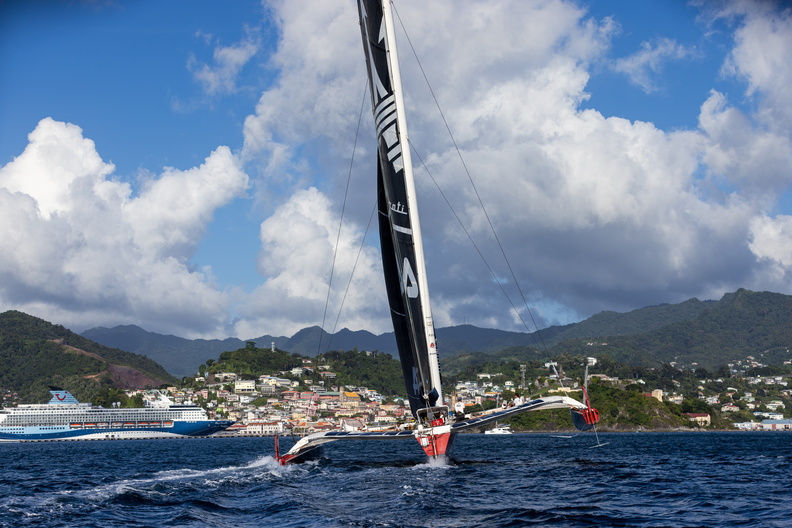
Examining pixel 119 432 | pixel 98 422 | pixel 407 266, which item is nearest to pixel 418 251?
pixel 407 266

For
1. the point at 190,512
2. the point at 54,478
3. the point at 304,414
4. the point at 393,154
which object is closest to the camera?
the point at 190,512

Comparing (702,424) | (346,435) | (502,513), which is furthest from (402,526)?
(702,424)

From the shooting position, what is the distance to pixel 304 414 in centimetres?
16912

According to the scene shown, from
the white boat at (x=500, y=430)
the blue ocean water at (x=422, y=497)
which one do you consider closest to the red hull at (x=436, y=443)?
the blue ocean water at (x=422, y=497)

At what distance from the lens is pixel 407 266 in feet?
93.5

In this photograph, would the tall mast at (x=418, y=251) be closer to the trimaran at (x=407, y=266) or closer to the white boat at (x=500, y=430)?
the trimaran at (x=407, y=266)

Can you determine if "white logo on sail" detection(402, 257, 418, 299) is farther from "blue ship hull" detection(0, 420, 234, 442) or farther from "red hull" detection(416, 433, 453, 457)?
"blue ship hull" detection(0, 420, 234, 442)

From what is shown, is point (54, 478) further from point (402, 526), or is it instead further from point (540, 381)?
point (540, 381)

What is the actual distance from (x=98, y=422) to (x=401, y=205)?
475 ft

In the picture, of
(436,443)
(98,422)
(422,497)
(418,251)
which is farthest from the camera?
(98,422)

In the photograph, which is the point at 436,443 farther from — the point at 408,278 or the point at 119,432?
the point at 119,432

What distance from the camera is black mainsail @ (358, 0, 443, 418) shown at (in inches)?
1122

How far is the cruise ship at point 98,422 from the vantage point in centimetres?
14700

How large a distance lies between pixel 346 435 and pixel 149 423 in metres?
139
